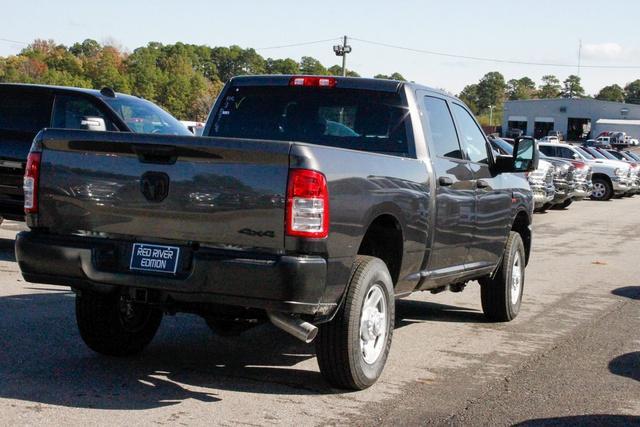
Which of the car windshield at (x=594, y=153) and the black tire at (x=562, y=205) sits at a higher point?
the car windshield at (x=594, y=153)

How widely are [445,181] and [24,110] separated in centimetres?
668

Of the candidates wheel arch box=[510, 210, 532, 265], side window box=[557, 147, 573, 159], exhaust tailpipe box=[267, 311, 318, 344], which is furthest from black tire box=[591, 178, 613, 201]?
exhaust tailpipe box=[267, 311, 318, 344]

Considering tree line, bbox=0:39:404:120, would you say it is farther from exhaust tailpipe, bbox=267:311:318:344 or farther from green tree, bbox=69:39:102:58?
exhaust tailpipe, bbox=267:311:318:344

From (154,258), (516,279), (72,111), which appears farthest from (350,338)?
(72,111)

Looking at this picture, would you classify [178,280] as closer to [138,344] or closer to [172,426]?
[172,426]

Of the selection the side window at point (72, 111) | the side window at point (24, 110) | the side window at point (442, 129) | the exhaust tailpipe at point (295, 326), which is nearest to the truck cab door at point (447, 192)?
the side window at point (442, 129)

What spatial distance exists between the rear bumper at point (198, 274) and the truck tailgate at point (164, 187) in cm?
11

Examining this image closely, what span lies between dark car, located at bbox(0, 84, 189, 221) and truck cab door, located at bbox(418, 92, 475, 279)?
4.66 meters

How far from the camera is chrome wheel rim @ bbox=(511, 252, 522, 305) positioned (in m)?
9.00

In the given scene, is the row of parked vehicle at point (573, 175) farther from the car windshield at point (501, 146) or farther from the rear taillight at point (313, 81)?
the rear taillight at point (313, 81)

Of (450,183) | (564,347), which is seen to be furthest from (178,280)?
(564,347)

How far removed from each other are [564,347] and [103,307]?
3564 mm

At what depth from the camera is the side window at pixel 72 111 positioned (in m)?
12.0

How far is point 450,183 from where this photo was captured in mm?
7262
